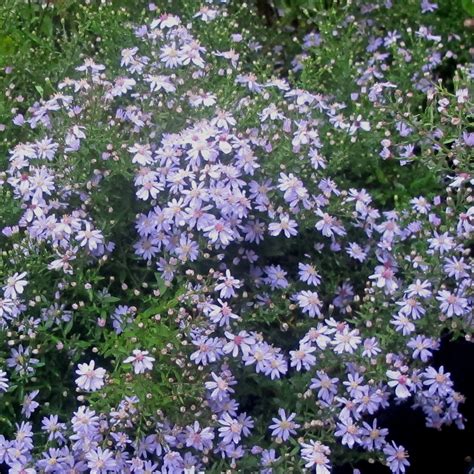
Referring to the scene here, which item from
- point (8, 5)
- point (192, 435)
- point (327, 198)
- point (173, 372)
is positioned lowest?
Result: point (192, 435)

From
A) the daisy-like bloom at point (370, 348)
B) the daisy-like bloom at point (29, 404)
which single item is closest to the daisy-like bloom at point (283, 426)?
the daisy-like bloom at point (370, 348)

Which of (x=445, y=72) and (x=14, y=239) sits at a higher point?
(x=445, y=72)

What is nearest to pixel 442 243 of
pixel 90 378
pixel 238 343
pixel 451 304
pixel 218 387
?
pixel 451 304

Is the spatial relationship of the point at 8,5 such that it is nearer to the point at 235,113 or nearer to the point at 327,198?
the point at 235,113

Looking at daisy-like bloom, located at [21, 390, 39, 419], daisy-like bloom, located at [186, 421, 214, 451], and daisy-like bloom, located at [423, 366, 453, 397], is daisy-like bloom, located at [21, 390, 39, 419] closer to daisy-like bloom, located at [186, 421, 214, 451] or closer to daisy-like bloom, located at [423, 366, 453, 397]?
daisy-like bloom, located at [186, 421, 214, 451]

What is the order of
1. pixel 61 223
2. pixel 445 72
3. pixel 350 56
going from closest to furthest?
pixel 61 223
pixel 350 56
pixel 445 72

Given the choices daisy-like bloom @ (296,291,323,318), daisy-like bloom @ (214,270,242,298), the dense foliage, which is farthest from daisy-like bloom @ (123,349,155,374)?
daisy-like bloom @ (296,291,323,318)

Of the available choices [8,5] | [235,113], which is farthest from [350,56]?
[8,5]

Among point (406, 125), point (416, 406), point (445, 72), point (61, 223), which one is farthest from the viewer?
point (445, 72)
